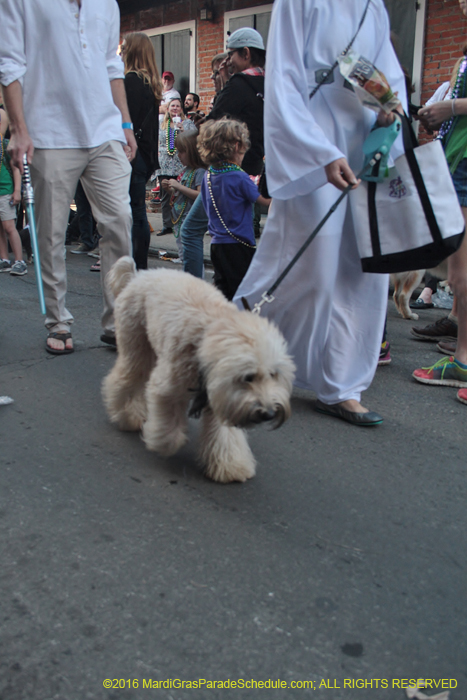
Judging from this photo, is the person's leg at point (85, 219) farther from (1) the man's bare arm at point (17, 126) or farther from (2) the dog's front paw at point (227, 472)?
(2) the dog's front paw at point (227, 472)

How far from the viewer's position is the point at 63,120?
13.6ft

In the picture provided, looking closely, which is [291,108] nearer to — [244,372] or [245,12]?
[244,372]

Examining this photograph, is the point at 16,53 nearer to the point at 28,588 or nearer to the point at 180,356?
the point at 180,356

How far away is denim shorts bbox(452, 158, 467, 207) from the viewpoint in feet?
13.2

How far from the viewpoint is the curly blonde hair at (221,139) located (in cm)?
449

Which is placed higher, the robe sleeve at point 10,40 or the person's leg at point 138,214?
the robe sleeve at point 10,40

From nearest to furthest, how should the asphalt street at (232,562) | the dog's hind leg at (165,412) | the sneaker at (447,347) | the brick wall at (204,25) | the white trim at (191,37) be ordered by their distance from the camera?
the asphalt street at (232,562), the dog's hind leg at (165,412), the sneaker at (447,347), the brick wall at (204,25), the white trim at (191,37)

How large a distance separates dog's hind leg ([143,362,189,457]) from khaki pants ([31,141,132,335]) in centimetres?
Answer: 184

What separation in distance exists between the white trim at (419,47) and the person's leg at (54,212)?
25.5 feet

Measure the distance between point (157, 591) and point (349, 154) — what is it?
7.99 ft

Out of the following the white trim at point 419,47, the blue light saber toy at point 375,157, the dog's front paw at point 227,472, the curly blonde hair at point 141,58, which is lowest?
the dog's front paw at point 227,472

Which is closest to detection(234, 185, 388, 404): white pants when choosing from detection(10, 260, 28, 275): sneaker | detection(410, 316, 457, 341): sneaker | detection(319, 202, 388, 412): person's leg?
detection(319, 202, 388, 412): person's leg

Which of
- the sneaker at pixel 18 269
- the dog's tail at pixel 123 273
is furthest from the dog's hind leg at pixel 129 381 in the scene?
the sneaker at pixel 18 269

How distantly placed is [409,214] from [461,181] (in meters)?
1.20
